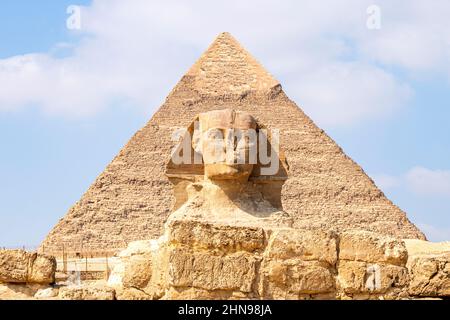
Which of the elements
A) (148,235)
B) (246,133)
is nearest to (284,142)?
(148,235)

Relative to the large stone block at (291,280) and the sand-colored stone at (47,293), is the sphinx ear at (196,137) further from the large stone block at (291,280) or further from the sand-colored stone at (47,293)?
the large stone block at (291,280)

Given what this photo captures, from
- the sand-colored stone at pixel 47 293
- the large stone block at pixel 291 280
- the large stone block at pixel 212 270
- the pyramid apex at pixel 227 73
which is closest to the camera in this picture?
the large stone block at pixel 212 270

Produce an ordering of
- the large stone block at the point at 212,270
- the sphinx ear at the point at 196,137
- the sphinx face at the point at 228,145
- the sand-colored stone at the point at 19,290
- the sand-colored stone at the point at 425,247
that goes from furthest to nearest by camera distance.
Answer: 1. the sphinx ear at the point at 196,137
2. the sand-colored stone at the point at 425,247
3. the sphinx face at the point at 228,145
4. the sand-colored stone at the point at 19,290
5. the large stone block at the point at 212,270

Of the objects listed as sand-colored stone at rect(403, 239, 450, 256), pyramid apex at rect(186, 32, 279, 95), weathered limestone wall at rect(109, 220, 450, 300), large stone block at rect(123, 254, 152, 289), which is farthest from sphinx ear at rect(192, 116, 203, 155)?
pyramid apex at rect(186, 32, 279, 95)

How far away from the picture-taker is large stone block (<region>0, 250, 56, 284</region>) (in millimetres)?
5359

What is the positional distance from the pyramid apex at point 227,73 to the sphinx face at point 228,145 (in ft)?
423

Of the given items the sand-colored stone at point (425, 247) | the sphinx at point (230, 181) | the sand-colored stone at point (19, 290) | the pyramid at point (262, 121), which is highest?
the pyramid at point (262, 121)

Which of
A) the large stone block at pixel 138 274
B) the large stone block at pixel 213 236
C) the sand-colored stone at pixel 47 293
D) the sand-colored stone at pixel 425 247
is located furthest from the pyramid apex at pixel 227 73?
the large stone block at pixel 213 236

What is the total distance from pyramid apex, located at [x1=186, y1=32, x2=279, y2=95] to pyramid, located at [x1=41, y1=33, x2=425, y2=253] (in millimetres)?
91

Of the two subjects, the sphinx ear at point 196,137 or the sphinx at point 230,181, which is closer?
the sphinx at point 230,181

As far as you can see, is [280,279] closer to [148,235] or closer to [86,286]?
[86,286]

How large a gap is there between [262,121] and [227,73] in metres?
5.74

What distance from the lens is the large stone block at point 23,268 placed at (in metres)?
5.36
